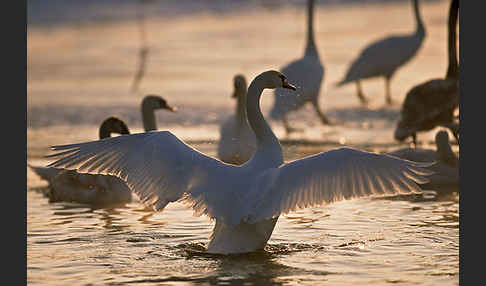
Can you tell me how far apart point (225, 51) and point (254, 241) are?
1478cm

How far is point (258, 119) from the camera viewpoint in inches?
297

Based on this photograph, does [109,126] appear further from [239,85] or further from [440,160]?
[440,160]

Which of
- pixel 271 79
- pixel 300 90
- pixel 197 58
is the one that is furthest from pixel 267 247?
pixel 197 58

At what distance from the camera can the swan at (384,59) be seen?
643 inches

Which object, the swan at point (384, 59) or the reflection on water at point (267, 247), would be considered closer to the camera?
the reflection on water at point (267, 247)

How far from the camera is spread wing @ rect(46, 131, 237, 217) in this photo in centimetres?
714

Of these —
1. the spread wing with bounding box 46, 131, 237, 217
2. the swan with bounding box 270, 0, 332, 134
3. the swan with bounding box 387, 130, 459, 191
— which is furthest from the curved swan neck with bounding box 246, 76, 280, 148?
the swan with bounding box 270, 0, 332, 134

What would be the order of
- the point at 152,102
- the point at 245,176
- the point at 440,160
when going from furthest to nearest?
the point at 152,102 < the point at 440,160 < the point at 245,176

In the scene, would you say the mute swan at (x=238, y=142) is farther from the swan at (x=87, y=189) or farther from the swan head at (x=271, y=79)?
the swan head at (x=271, y=79)

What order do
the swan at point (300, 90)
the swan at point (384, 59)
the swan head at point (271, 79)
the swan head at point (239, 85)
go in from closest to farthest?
the swan head at point (271, 79), the swan head at point (239, 85), the swan at point (300, 90), the swan at point (384, 59)

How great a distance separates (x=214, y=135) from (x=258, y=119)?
5.95m

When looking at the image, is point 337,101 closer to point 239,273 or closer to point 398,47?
point 398,47

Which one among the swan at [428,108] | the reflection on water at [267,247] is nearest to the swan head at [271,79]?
the reflection on water at [267,247]

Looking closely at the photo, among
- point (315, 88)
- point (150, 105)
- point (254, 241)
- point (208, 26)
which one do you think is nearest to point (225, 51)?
point (208, 26)
